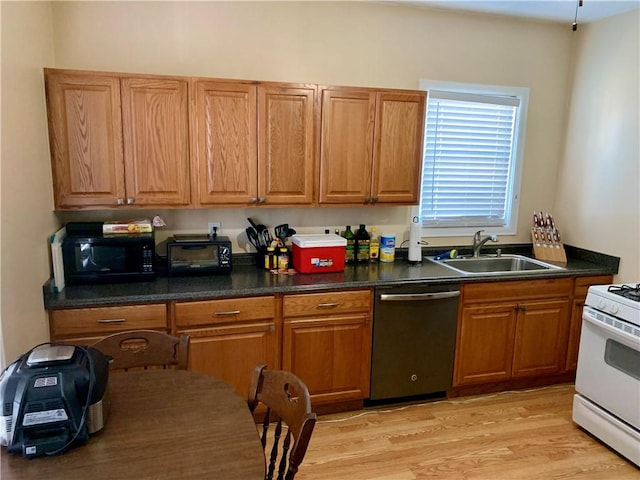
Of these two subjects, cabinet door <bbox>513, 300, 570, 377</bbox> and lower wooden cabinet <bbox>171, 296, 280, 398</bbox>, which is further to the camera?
cabinet door <bbox>513, 300, 570, 377</bbox>

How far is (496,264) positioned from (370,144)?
4.89 ft

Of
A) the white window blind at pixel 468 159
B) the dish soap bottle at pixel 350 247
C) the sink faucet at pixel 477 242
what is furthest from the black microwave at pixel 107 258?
the sink faucet at pixel 477 242

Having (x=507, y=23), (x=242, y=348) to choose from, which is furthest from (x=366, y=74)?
(x=242, y=348)

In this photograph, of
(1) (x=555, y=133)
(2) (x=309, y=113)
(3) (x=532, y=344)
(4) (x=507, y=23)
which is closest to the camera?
(2) (x=309, y=113)

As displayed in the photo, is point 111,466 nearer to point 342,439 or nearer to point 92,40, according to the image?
point 342,439

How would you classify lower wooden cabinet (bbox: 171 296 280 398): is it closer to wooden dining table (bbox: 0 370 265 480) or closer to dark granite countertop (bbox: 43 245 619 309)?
dark granite countertop (bbox: 43 245 619 309)

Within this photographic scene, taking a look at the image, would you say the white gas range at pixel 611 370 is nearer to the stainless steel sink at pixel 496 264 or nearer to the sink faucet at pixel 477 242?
the stainless steel sink at pixel 496 264

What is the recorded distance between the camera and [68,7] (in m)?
2.67

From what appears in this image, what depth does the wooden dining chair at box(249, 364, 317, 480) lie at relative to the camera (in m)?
1.29

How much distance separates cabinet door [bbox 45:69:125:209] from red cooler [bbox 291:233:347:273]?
1114 mm

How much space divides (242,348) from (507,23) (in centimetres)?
306

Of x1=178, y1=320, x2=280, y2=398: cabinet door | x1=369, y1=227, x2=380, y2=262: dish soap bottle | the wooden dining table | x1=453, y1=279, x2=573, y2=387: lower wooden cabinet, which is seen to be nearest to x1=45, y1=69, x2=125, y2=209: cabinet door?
x1=178, y1=320, x2=280, y2=398: cabinet door

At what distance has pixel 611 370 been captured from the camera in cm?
260

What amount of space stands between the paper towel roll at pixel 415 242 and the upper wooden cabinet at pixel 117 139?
1.60 m
